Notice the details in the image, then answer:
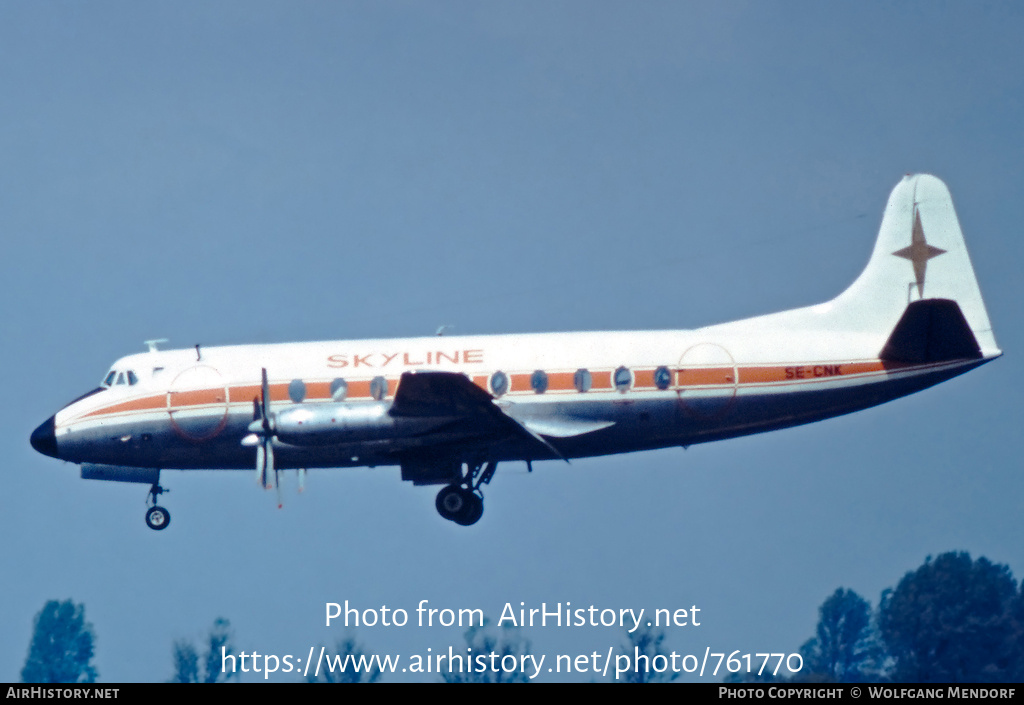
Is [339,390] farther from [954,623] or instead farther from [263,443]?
[954,623]

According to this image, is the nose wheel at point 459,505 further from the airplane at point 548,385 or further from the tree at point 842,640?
the tree at point 842,640

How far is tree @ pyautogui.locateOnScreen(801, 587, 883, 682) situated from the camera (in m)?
48.8

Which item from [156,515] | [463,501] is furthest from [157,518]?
[463,501]

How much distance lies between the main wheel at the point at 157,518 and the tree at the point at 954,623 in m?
21.9

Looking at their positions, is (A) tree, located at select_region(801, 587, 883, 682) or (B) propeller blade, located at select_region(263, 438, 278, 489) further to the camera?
(A) tree, located at select_region(801, 587, 883, 682)

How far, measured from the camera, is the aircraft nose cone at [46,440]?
32.2 metres

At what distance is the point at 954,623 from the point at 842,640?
612 centimetres

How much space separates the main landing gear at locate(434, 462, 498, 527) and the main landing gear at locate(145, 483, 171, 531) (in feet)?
20.7

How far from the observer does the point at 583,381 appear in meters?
29.8

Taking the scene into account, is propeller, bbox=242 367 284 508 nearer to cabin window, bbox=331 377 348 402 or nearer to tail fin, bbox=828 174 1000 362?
cabin window, bbox=331 377 348 402

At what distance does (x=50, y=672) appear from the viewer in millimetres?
53812

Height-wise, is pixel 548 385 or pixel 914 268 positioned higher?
pixel 914 268

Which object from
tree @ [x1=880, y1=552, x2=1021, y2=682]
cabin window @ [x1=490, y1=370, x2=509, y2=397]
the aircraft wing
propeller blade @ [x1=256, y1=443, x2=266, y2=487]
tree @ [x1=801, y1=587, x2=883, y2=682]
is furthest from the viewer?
tree @ [x1=801, y1=587, x2=883, y2=682]

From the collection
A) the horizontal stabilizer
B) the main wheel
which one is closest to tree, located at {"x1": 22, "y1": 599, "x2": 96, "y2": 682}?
the main wheel
